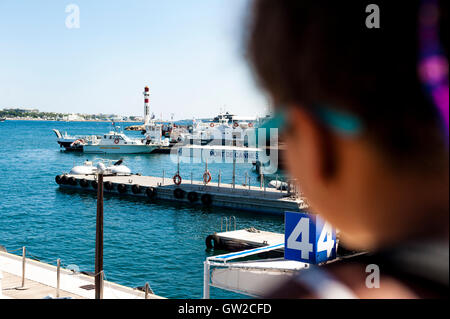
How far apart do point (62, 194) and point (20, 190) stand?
5.43 meters

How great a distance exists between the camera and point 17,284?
14188mm

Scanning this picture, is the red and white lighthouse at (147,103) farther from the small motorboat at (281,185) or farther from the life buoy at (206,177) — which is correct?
the small motorboat at (281,185)

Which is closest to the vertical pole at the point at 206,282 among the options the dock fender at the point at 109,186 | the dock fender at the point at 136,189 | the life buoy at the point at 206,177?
the life buoy at the point at 206,177

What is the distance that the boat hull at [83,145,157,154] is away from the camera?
241 feet

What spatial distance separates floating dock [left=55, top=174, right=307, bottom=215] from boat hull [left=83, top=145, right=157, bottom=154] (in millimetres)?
30684

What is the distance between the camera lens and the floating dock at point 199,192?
3203 cm

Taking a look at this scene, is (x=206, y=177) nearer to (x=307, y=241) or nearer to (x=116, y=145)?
(x=307, y=241)

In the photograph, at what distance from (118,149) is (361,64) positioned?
75.9 metres

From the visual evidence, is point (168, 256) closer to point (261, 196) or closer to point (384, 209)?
point (261, 196)

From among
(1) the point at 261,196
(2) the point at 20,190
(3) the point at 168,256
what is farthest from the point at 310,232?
(2) the point at 20,190

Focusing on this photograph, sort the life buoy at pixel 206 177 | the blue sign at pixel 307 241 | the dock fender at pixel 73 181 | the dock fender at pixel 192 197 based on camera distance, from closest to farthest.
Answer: the blue sign at pixel 307 241 → the dock fender at pixel 192 197 → the life buoy at pixel 206 177 → the dock fender at pixel 73 181

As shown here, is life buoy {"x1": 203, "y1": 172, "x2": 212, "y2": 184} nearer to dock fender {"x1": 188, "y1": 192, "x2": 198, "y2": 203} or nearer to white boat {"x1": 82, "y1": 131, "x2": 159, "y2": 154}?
dock fender {"x1": 188, "y1": 192, "x2": 198, "y2": 203}

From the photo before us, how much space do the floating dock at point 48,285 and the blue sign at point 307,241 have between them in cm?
416

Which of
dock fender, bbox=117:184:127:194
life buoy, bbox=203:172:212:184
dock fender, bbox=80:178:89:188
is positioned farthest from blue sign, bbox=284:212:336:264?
dock fender, bbox=80:178:89:188
